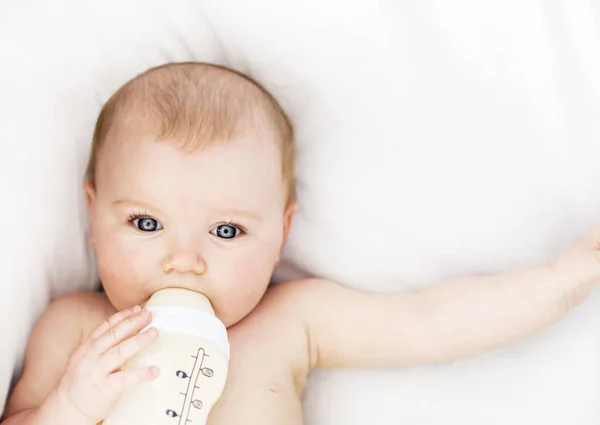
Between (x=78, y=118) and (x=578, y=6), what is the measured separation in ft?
2.93

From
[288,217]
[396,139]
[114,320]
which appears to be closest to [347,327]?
[288,217]

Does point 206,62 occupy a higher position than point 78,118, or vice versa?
point 206,62

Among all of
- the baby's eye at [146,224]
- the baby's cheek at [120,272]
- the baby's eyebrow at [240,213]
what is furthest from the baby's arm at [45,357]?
the baby's eyebrow at [240,213]

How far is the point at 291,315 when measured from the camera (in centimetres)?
146

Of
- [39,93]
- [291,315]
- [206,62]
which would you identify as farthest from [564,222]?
[39,93]

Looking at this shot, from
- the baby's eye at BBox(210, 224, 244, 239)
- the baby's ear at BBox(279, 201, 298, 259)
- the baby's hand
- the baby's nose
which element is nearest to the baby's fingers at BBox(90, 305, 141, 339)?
the baby's hand

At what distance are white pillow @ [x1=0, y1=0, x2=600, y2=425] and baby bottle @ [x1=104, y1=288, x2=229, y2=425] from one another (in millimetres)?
360

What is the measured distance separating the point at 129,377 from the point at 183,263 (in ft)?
0.71

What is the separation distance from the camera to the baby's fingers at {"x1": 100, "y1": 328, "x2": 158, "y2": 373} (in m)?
1.10

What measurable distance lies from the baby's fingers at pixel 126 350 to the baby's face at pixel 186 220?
0.16m

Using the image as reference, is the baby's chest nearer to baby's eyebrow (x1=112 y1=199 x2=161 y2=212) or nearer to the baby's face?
the baby's face

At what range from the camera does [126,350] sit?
1107 mm

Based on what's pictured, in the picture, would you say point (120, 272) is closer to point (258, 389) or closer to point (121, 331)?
point (121, 331)

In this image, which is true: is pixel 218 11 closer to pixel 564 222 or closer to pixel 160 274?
pixel 160 274
